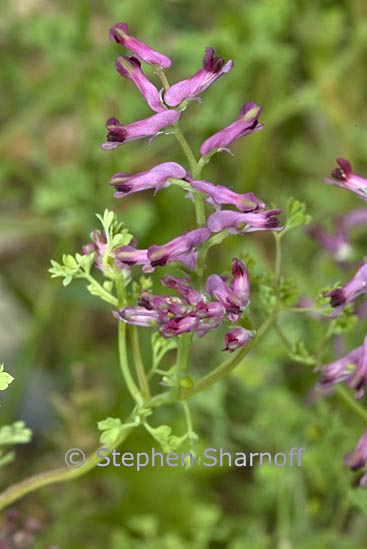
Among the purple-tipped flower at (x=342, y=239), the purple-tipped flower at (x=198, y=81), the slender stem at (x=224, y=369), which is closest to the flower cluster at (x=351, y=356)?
the slender stem at (x=224, y=369)

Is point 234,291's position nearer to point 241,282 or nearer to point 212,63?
point 241,282

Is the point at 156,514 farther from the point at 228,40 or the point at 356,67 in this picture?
the point at 356,67

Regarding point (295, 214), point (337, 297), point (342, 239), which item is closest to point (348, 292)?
point (337, 297)

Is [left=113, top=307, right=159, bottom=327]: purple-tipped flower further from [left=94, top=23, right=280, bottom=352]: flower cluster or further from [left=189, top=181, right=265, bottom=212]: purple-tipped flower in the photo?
[left=189, top=181, right=265, bottom=212]: purple-tipped flower

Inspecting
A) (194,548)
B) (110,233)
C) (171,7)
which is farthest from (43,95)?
(110,233)

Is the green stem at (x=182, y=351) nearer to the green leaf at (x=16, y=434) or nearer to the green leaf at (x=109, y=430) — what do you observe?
the green leaf at (x=109, y=430)
